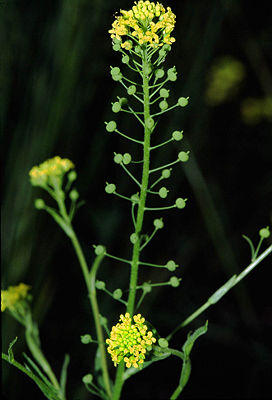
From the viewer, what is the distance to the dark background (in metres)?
2.91

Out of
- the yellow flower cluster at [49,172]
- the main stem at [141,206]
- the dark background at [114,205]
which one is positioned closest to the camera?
the main stem at [141,206]

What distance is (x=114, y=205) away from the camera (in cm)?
378

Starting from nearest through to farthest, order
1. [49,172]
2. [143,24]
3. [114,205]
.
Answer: [143,24], [49,172], [114,205]

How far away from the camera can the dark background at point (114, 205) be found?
9.54 ft

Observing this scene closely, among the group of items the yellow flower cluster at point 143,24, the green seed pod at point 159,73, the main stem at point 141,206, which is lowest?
the main stem at point 141,206

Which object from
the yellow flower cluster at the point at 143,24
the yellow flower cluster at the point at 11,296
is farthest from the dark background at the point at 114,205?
the yellow flower cluster at the point at 143,24

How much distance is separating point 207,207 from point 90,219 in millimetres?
1004

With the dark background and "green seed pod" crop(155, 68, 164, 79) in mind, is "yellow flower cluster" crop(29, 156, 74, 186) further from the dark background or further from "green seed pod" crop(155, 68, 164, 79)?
the dark background

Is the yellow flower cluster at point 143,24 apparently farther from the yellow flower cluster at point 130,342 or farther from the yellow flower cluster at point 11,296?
the yellow flower cluster at point 11,296

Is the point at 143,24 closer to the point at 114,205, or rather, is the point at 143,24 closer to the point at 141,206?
the point at 141,206

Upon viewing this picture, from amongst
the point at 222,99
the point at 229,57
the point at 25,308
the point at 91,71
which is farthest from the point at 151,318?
the point at 229,57

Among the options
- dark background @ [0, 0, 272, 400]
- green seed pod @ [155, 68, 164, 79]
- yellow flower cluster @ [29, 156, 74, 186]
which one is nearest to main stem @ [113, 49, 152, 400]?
green seed pod @ [155, 68, 164, 79]

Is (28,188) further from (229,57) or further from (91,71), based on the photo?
(229,57)

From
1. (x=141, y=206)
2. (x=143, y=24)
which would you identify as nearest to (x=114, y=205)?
(x=141, y=206)
